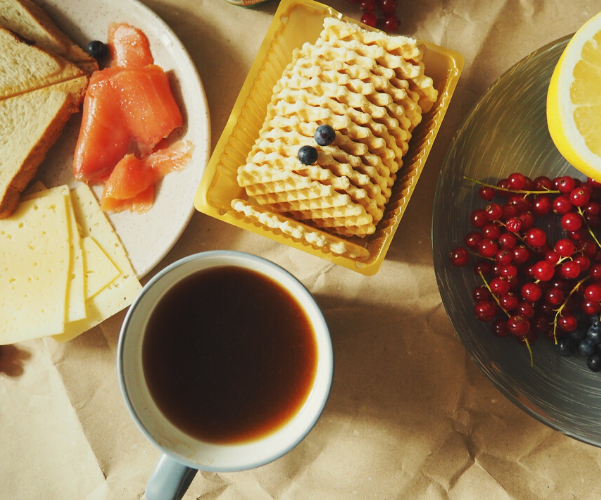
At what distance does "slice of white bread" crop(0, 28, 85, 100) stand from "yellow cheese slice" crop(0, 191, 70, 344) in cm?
31

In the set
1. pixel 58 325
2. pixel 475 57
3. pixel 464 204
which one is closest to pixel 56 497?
pixel 58 325

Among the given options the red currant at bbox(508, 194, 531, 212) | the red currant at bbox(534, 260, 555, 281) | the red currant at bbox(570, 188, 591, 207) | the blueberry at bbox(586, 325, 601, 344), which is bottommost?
the blueberry at bbox(586, 325, 601, 344)

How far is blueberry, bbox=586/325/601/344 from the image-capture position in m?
1.06

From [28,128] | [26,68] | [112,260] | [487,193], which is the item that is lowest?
[112,260]

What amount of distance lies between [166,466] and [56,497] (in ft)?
1.73

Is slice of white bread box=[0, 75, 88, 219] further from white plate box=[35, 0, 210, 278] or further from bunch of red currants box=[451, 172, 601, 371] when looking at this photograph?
bunch of red currants box=[451, 172, 601, 371]

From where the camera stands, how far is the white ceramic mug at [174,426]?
0.96 meters

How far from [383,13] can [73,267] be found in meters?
1.05

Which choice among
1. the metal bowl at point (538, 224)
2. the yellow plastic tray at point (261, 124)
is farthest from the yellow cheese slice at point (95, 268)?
the metal bowl at point (538, 224)

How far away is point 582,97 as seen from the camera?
1009 millimetres

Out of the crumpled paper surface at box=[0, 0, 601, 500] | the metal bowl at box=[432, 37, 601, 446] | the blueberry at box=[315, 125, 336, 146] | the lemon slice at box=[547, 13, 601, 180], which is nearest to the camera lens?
the blueberry at box=[315, 125, 336, 146]

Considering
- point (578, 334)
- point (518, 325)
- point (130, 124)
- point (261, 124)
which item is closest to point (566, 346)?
point (578, 334)

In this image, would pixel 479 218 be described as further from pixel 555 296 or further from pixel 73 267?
pixel 73 267

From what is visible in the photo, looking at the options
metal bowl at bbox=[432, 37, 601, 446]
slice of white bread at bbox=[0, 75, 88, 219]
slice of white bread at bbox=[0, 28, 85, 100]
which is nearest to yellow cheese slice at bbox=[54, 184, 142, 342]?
slice of white bread at bbox=[0, 75, 88, 219]
